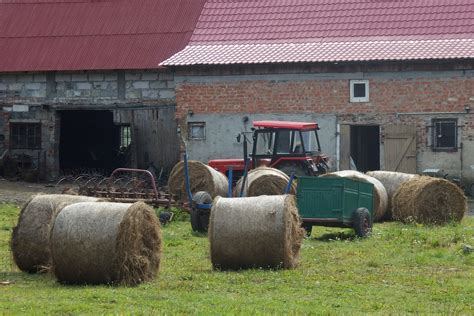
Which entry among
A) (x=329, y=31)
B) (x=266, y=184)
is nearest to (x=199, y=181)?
(x=266, y=184)

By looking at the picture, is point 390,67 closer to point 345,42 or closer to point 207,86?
point 345,42

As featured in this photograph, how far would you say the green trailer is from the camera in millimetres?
17406

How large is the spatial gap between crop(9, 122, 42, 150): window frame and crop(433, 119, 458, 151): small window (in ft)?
39.9

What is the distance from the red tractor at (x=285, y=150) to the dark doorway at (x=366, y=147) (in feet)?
21.6

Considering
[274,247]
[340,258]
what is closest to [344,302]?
[274,247]

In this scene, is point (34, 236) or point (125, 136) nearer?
point (34, 236)

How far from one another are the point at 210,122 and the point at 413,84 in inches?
226

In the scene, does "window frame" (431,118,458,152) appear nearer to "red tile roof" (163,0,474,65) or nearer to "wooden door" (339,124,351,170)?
"red tile roof" (163,0,474,65)

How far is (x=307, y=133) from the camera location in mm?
23344

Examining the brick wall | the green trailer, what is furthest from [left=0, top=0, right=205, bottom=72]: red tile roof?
the green trailer

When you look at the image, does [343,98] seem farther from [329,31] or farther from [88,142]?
[88,142]

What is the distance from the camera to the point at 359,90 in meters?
29.0

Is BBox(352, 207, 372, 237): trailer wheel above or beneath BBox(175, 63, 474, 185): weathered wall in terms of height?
beneath

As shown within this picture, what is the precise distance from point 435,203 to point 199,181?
474 centimetres
